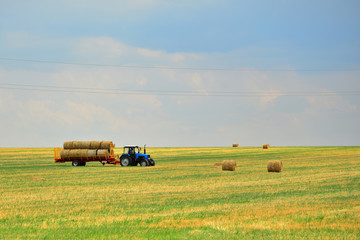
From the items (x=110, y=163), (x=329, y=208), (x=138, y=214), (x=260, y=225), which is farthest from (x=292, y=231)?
(x=110, y=163)

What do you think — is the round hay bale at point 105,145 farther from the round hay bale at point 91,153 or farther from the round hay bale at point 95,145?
the round hay bale at point 91,153

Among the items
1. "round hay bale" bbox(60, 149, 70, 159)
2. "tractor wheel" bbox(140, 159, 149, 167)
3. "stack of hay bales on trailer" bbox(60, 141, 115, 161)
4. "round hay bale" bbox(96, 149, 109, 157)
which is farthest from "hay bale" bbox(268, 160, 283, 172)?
"round hay bale" bbox(60, 149, 70, 159)

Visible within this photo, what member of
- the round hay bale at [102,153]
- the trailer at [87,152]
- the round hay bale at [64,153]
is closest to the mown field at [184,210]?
the round hay bale at [102,153]

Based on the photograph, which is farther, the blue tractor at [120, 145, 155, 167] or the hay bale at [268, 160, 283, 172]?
the blue tractor at [120, 145, 155, 167]

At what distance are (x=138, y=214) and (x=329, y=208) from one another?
24.0 ft

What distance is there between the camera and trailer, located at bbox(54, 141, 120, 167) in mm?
49062

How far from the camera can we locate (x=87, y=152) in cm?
4919

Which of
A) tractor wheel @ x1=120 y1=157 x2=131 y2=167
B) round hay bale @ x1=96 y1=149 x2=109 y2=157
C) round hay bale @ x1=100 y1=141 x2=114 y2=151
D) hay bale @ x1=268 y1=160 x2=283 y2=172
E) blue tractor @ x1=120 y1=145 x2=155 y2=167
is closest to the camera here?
hay bale @ x1=268 y1=160 x2=283 y2=172

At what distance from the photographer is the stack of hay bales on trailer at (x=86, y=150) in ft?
161

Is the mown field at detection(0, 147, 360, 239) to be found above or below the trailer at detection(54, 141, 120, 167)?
below

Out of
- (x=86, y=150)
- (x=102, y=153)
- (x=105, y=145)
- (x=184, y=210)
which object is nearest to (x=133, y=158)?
(x=102, y=153)

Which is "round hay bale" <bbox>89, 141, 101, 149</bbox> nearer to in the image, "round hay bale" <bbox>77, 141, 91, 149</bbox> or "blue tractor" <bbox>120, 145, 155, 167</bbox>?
"round hay bale" <bbox>77, 141, 91, 149</bbox>

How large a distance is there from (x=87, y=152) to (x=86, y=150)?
33 centimetres

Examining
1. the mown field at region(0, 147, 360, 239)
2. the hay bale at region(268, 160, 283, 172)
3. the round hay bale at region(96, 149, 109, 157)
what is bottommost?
the mown field at region(0, 147, 360, 239)
